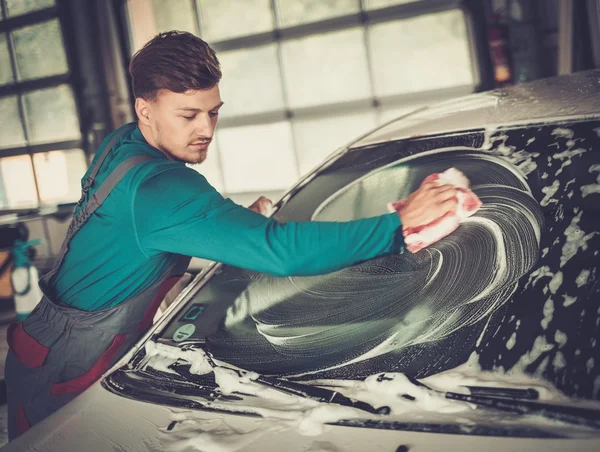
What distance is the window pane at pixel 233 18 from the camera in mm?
4262

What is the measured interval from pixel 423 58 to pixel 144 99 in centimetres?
272

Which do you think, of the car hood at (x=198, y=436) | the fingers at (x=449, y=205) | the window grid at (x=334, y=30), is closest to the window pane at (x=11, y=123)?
the window grid at (x=334, y=30)

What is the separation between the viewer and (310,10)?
406 centimetres

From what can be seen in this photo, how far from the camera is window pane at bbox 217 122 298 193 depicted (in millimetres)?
4418

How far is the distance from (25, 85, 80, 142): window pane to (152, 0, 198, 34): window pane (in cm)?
120

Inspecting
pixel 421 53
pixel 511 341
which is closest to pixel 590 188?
pixel 511 341

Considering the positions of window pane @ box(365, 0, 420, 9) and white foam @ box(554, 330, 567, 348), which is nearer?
white foam @ box(554, 330, 567, 348)

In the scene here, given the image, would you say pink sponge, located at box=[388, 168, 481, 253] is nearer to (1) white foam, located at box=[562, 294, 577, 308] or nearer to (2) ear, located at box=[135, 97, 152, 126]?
(1) white foam, located at box=[562, 294, 577, 308]

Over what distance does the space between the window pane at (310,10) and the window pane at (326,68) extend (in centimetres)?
13

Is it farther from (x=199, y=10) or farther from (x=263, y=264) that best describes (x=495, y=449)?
(x=199, y=10)

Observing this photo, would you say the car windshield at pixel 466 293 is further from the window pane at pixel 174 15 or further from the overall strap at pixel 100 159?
the window pane at pixel 174 15

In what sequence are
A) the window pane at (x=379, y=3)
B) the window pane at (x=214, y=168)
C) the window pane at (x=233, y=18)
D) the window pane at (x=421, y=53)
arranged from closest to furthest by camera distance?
the window pane at (x=421, y=53) → the window pane at (x=379, y=3) → the window pane at (x=233, y=18) → the window pane at (x=214, y=168)

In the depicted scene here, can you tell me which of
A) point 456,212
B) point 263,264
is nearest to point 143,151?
point 263,264

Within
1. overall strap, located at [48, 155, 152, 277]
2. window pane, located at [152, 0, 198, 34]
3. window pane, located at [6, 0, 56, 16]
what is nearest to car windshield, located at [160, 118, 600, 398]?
overall strap, located at [48, 155, 152, 277]
